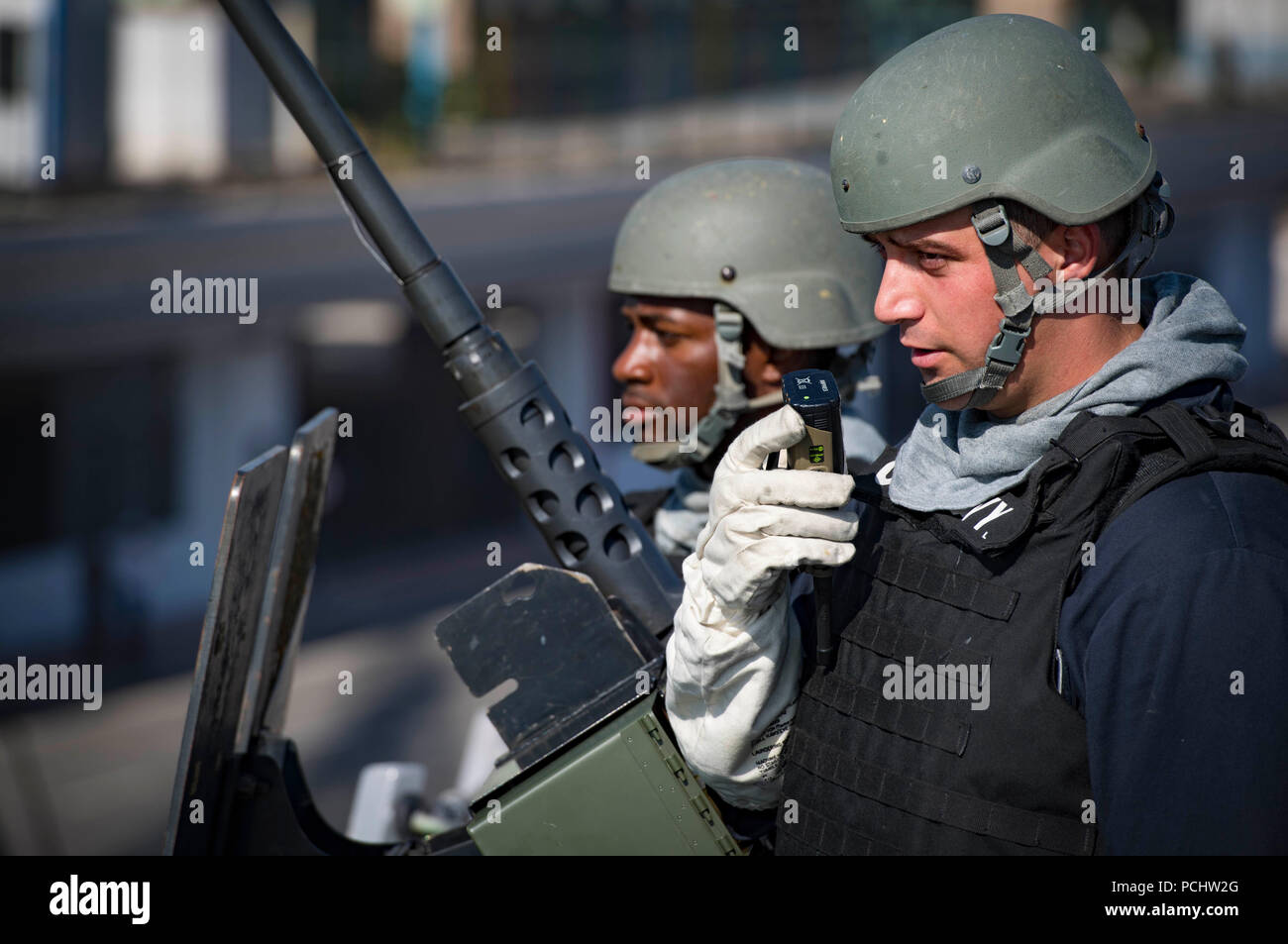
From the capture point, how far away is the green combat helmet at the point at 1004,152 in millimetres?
1951

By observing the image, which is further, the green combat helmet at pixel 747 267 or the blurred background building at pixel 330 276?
the blurred background building at pixel 330 276

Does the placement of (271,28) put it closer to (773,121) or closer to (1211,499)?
(1211,499)

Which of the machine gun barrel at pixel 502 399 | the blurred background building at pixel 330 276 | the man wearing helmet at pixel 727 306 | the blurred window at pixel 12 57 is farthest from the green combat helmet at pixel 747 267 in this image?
the blurred window at pixel 12 57

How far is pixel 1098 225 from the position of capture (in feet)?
6.55

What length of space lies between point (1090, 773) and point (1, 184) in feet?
41.8

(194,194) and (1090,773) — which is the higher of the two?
(194,194)

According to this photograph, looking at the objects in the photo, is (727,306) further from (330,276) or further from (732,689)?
(330,276)

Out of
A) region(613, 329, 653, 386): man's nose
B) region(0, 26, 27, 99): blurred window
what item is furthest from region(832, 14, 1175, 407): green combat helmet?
region(0, 26, 27, 99): blurred window

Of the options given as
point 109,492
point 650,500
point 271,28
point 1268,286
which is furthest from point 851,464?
point 1268,286

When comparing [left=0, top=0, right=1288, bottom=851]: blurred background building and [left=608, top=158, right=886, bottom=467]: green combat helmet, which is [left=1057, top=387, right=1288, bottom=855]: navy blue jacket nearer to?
[left=608, top=158, right=886, bottom=467]: green combat helmet

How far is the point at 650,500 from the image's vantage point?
3.65 meters

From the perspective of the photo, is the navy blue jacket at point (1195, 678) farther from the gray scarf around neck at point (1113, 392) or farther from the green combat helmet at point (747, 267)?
the green combat helmet at point (747, 267)
